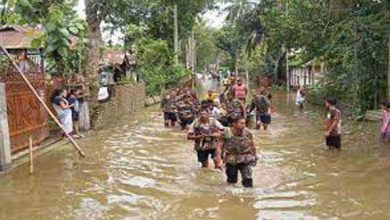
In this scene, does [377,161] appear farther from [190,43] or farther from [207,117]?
[190,43]

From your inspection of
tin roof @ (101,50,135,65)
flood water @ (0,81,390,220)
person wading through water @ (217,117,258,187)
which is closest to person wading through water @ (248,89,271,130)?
flood water @ (0,81,390,220)

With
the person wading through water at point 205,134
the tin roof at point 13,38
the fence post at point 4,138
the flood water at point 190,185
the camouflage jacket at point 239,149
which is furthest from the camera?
the tin roof at point 13,38

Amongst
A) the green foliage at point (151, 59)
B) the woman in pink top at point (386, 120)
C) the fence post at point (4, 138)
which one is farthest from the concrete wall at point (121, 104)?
the woman in pink top at point (386, 120)

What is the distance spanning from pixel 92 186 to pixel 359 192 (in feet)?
15.7

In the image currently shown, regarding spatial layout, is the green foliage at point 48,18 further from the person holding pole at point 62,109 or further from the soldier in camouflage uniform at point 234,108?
the soldier in camouflage uniform at point 234,108

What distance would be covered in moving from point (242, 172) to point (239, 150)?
476 millimetres

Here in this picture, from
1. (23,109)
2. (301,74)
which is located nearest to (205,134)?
(23,109)

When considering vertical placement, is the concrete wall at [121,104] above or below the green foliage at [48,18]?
below

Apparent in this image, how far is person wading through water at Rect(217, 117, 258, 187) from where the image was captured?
10.6 meters

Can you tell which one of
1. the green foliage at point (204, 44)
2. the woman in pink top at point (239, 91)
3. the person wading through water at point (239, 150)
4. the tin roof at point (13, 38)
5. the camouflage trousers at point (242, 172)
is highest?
the green foliage at point (204, 44)

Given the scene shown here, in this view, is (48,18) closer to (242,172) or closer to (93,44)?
(242,172)

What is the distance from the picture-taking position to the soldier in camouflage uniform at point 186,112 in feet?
68.7

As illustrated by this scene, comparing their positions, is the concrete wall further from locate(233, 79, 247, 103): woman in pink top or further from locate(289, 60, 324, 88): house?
locate(289, 60, 324, 88): house

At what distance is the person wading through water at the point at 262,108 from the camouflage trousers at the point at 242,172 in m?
9.28
